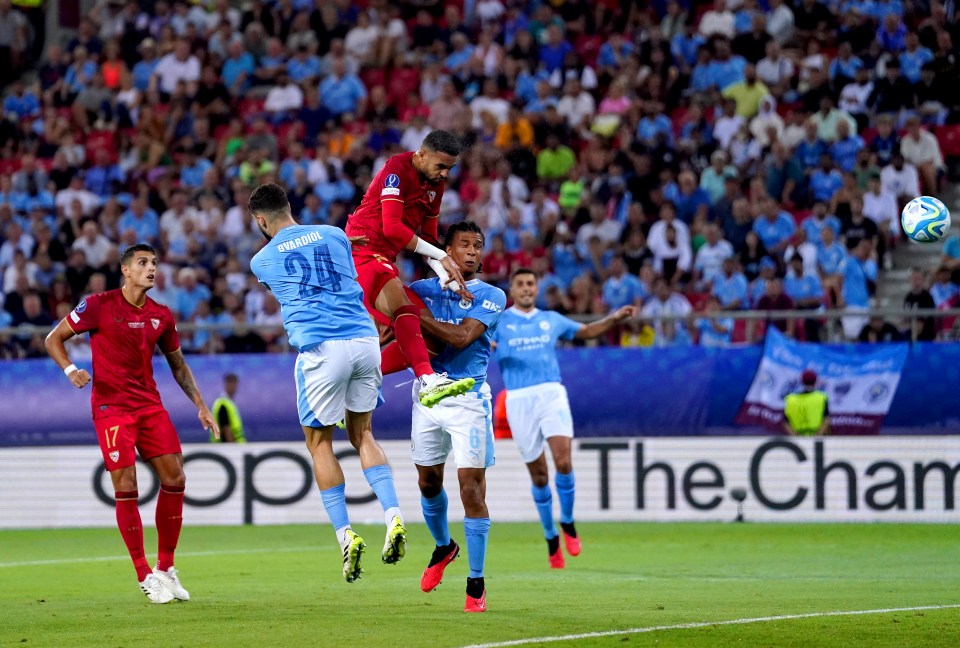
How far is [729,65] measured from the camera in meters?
23.8

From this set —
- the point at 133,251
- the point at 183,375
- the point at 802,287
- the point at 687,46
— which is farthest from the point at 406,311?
the point at 687,46

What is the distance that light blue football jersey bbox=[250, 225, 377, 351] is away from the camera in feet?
31.8

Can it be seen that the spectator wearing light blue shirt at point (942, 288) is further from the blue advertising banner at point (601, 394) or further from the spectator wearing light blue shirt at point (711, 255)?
the spectator wearing light blue shirt at point (711, 255)

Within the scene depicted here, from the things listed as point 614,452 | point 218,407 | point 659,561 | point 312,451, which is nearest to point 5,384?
point 218,407

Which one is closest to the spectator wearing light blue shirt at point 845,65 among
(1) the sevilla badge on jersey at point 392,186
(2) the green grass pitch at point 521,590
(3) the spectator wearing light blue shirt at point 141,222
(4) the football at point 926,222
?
(2) the green grass pitch at point 521,590

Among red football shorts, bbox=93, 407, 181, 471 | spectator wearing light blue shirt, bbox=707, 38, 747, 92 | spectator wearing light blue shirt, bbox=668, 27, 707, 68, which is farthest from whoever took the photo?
spectator wearing light blue shirt, bbox=668, 27, 707, 68

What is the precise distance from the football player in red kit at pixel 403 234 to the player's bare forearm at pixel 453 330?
0.35 feet

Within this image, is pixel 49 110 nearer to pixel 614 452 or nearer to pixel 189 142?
pixel 189 142

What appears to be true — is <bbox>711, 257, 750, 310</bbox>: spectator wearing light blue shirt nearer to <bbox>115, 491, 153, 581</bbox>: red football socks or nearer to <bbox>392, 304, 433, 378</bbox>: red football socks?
<bbox>392, 304, 433, 378</bbox>: red football socks

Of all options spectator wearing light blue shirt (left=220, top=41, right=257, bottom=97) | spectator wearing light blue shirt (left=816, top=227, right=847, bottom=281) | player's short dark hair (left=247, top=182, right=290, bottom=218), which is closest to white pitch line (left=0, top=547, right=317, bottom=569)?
player's short dark hair (left=247, top=182, right=290, bottom=218)

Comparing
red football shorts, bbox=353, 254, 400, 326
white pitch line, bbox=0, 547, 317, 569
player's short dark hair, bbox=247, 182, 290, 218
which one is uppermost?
player's short dark hair, bbox=247, 182, 290, 218

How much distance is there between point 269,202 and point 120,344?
2.26 meters

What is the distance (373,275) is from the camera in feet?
34.7

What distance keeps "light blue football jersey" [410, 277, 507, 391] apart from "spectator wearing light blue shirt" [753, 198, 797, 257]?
11039mm
